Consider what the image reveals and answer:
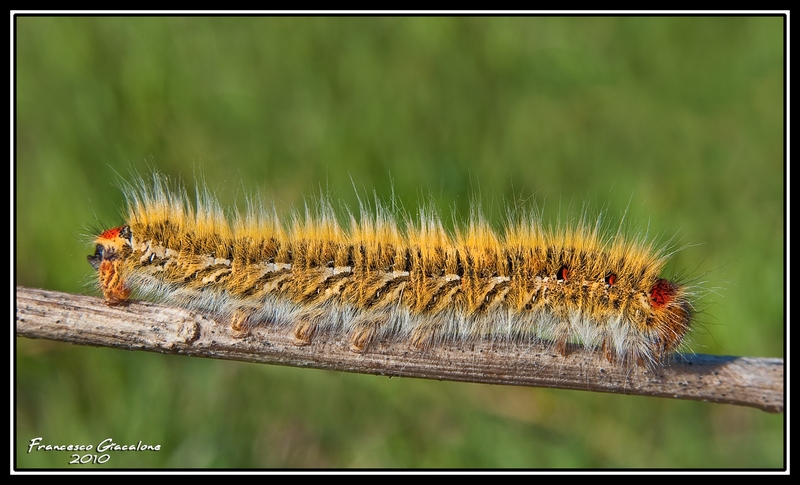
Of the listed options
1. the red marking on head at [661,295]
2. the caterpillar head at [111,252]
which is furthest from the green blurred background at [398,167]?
the red marking on head at [661,295]

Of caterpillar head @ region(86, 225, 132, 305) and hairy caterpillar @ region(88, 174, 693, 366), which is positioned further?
caterpillar head @ region(86, 225, 132, 305)

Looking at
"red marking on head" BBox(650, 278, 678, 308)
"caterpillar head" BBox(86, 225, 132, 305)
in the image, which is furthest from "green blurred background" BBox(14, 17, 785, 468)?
"red marking on head" BBox(650, 278, 678, 308)

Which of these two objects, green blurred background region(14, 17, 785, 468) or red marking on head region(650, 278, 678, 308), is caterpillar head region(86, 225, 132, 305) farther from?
red marking on head region(650, 278, 678, 308)

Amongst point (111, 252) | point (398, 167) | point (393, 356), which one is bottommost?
point (393, 356)

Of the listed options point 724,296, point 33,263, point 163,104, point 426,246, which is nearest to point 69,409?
point 33,263

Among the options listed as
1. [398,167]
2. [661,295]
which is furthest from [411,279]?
[398,167]

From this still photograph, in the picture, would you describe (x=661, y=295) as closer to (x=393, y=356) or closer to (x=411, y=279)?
(x=411, y=279)
